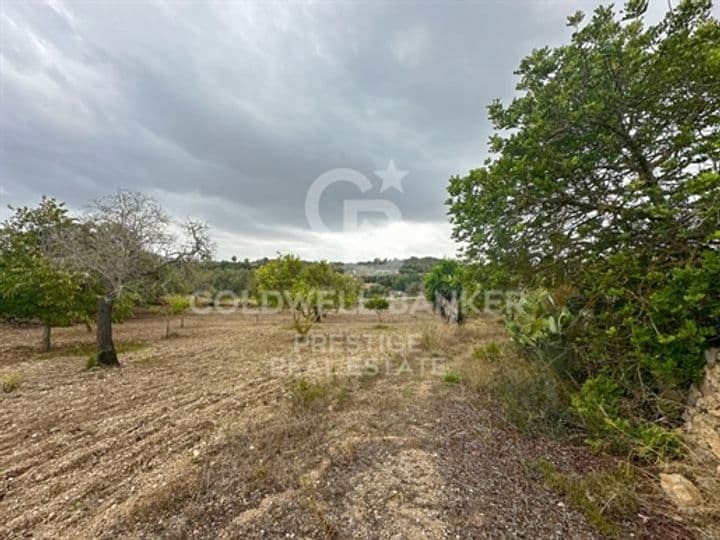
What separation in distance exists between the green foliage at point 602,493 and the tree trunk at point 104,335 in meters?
7.44

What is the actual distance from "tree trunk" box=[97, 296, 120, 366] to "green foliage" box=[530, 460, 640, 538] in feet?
24.4

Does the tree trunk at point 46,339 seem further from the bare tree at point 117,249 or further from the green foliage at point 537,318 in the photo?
the green foliage at point 537,318

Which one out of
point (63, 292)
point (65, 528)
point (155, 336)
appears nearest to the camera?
point (65, 528)

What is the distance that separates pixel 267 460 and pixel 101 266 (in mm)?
5575

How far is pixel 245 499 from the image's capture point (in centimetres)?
222

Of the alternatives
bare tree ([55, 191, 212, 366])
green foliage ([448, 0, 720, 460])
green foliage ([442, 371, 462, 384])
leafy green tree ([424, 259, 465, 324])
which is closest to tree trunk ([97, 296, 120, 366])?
bare tree ([55, 191, 212, 366])

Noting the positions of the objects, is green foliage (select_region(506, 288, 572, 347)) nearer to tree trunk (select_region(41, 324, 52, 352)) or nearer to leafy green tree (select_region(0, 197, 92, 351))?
leafy green tree (select_region(0, 197, 92, 351))

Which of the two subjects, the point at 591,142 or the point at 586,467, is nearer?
the point at 586,467

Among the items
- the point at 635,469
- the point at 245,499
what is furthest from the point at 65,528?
the point at 635,469

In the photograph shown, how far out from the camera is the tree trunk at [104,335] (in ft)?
18.6

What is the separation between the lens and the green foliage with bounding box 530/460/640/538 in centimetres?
200

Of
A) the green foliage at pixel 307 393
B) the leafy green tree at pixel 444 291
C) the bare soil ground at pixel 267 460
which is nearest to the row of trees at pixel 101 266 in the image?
the bare soil ground at pixel 267 460

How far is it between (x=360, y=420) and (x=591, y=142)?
419cm

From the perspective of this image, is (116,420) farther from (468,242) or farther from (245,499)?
(468,242)
